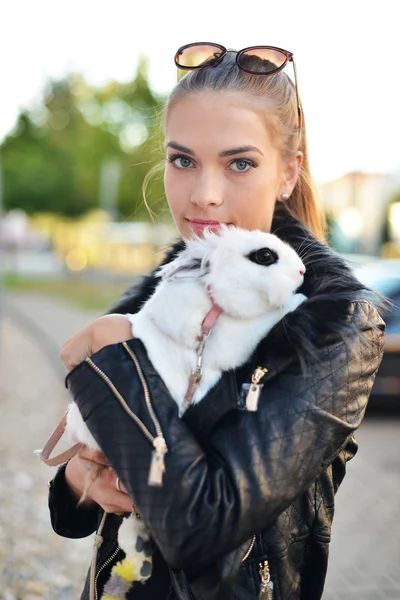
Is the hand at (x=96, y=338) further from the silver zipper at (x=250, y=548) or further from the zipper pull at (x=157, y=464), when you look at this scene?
the silver zipper at (x=250, y=548)

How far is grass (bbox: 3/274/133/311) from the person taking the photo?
65.4ft

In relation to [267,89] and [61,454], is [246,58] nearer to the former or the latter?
[267,89]

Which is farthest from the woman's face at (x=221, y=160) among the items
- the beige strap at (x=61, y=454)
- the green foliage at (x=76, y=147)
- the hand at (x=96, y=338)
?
the green foliage at (x=76, y=147)

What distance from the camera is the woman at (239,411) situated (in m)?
1.26

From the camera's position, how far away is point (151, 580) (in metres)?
1.49

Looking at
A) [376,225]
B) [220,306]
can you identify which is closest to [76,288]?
[376,225]

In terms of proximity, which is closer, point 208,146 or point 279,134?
point 208,146

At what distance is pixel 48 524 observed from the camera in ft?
16.3

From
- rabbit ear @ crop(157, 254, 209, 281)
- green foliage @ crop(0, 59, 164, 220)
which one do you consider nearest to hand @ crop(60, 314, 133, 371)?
rabbit ear @ crop(157, 254, 209, 281)

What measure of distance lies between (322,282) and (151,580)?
2.52 feet

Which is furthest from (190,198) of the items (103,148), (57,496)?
(103,148)

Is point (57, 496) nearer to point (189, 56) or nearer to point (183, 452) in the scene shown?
point (183, 452)

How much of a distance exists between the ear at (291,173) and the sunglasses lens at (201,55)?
330mm

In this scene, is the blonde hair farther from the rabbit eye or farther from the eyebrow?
the rabbit eye
